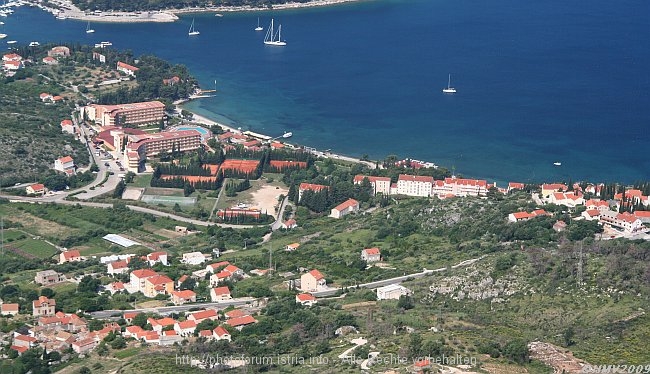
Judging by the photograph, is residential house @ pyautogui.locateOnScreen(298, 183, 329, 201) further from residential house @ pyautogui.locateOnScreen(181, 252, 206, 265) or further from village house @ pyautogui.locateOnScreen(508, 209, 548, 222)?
A: village house @ pyautogui.locateOnScreen(508, 209, 548, 222)

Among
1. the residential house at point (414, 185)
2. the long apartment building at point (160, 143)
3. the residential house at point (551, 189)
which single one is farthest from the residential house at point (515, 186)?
the long apartment building at point (160, 143)

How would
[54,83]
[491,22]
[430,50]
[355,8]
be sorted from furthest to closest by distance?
1. [355,8]
2. [491,22]
3. [430,50]
4. [54,83]

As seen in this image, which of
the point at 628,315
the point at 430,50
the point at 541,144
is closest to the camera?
the point at 628,315

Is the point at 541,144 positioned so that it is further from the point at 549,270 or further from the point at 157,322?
the point at 157,322

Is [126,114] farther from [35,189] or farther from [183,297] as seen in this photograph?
[183,297]

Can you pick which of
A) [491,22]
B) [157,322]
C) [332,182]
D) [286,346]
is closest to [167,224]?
[332,182]

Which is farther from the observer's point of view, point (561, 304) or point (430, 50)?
point (430, 50)

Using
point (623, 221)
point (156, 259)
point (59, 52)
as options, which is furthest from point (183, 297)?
point (59, 52)
